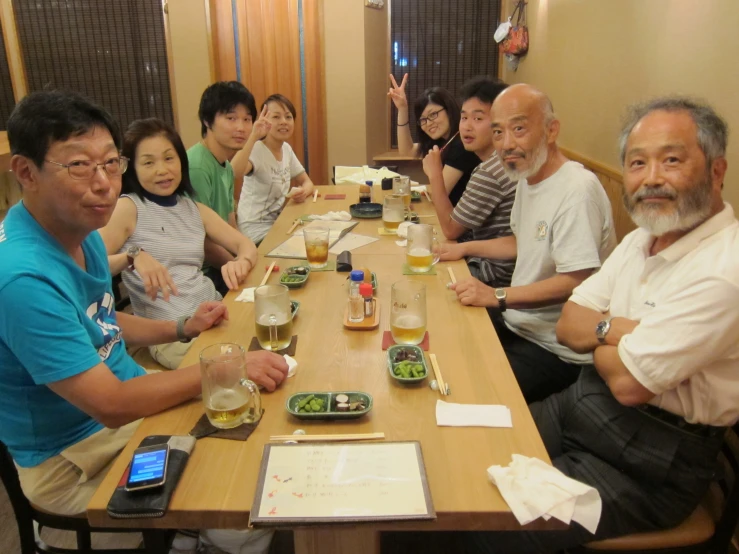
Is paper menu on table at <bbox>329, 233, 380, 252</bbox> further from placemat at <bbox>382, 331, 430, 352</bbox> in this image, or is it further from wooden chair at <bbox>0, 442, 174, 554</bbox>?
wooden chair at <bbox>0, 442, 174, 554</bbox>

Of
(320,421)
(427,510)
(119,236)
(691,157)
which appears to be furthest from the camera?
(119,236)

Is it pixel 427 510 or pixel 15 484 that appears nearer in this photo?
pixel 427 510

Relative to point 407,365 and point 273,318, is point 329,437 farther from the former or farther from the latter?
point 273,318

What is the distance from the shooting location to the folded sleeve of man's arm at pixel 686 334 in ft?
3.63

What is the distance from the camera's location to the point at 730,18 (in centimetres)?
178

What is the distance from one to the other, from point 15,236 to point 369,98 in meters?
4.41

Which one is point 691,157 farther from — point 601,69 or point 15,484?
point 601,69

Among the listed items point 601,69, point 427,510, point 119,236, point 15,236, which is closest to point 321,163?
point 601,69

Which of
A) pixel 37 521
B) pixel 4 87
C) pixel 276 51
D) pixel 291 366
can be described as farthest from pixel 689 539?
pixel 4 87

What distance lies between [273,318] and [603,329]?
0.82m

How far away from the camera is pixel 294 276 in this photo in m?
1.89

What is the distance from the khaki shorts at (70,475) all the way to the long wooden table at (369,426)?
0.92 ft

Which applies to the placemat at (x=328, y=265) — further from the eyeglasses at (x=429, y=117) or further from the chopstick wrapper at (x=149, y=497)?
the eyeglasses at (x=429, y=117)

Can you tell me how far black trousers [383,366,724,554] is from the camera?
1.23m
